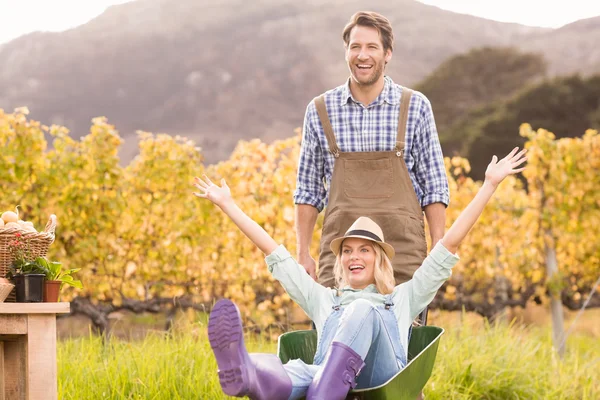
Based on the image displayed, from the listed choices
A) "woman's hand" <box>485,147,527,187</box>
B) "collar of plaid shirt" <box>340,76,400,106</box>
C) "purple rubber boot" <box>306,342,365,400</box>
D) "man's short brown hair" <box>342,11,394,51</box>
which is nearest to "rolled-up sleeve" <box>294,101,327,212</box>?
"collar of plaid shirt" <box>340,76,400,106</box>

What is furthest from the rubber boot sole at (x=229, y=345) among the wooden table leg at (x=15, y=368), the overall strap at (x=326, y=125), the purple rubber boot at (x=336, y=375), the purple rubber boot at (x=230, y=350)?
the overall strap at (x=326, y=125)

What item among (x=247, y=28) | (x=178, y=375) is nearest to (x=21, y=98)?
(x=247, y=28)

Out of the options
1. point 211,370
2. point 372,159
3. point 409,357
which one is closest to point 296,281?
point 409,357

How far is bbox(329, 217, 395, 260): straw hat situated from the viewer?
2.75 meters

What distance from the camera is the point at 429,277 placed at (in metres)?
2.72

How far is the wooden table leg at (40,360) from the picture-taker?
2635 mm

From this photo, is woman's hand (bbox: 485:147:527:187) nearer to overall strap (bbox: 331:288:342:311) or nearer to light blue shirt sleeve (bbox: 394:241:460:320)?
light blue shirt sleeve (bbox: 394:241:460:320)

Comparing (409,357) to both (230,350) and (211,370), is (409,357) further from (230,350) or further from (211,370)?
(211,370)

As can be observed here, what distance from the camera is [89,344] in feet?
15.2

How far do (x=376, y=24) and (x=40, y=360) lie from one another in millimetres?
1680

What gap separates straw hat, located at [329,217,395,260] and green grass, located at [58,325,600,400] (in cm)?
123

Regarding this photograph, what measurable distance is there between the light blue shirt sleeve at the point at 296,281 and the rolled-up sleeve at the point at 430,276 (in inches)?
11.6

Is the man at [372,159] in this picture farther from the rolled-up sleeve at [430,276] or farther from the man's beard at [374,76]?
the rolled-up sleeve at [430,276]

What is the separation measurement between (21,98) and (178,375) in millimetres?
24426
